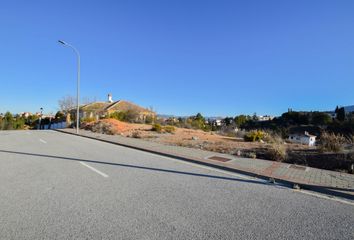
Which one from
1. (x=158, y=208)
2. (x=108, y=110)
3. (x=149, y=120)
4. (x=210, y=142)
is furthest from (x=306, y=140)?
(x=108, y=110)

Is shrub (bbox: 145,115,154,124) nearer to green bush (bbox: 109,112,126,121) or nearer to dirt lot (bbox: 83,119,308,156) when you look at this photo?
green bush (bbox: 109,112,126,121)

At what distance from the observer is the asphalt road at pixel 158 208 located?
3.66 m

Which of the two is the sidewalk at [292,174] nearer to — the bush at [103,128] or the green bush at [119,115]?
the bush at [103,128]

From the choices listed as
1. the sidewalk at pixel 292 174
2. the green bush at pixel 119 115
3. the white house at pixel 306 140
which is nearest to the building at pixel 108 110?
the green bush at pixel 119 115

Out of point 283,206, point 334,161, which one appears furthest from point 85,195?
point 334,161

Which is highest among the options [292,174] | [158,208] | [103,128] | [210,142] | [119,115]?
[119,115]

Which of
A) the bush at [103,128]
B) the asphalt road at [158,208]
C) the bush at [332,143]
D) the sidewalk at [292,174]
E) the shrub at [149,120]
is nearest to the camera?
the asphalt road at [158,208]

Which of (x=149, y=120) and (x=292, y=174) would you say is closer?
(x=292, y=174)

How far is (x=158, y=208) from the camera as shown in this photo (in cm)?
455

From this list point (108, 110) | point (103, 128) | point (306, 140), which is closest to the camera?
point (306, 140)

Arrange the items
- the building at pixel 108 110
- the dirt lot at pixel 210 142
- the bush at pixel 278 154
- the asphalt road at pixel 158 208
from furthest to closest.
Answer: the building at pixel 108 110
the dirt lot at pixel 210 142
the bush at pixel 278 154
the asphalt road at pixel 158 208

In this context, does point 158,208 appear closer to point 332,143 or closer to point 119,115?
point 332,143

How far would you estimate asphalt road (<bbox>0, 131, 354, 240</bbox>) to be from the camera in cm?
366

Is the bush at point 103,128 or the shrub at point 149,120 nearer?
the bush at point 103,128
